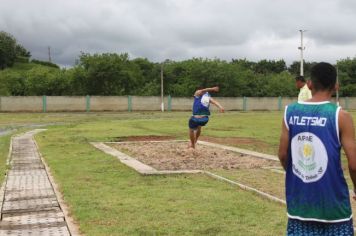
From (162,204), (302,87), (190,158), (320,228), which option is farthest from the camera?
(190,158)

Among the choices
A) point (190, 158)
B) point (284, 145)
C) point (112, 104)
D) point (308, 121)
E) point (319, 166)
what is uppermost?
point (308, 121)

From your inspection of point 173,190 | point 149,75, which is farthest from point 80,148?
point 149,75

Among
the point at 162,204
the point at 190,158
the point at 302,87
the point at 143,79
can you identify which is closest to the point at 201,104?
the point at 190,158

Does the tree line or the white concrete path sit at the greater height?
the tree line

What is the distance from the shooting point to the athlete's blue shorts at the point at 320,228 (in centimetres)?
382

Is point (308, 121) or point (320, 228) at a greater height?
point (308, 121)

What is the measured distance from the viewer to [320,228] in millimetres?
3865

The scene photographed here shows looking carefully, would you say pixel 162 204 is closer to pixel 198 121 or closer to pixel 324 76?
pixel 324 76

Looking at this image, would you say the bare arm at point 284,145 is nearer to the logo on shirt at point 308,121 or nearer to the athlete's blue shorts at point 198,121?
the logo on shirt at point 308,121

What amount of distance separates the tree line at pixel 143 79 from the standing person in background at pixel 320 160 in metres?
63.9

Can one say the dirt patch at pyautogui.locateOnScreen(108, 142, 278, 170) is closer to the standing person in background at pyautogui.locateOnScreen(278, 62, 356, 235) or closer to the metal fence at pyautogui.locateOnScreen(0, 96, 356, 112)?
the standing person in background at pyautogui.locateOnScreen(278, 62, 356, 235)

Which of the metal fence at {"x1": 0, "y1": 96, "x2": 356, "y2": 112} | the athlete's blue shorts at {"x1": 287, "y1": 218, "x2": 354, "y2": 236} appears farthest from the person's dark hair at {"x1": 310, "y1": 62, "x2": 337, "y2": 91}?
the metal fence at {"x1": 0, "y1": 96, "x2": 356, "y2": 112}

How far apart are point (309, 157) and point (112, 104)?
189 ft

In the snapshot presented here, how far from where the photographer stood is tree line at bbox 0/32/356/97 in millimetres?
69688
